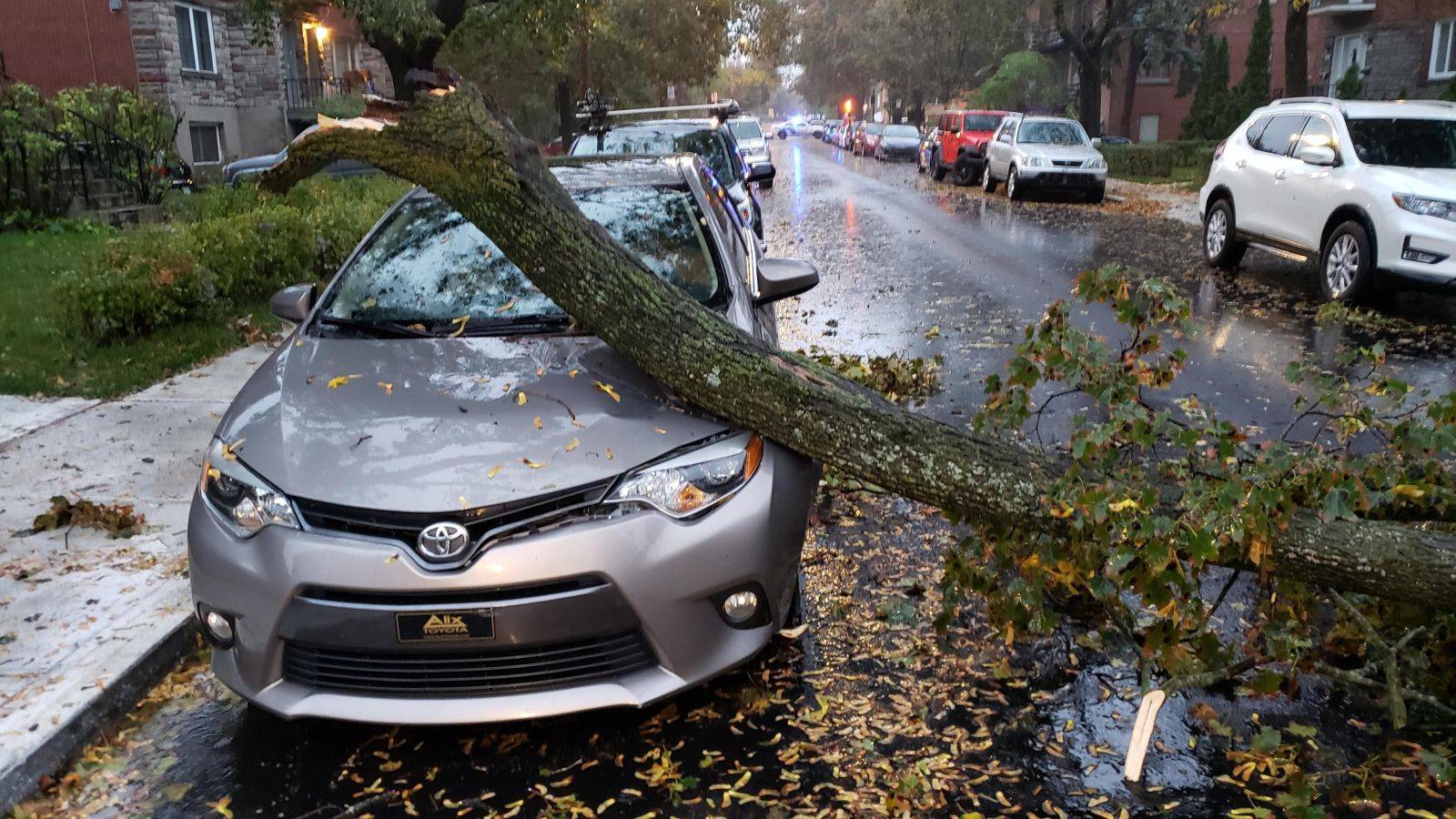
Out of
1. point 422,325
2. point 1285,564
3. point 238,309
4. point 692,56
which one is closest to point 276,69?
point 692,56

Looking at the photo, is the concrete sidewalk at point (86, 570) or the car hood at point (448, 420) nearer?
the car hood at point (448, 420)

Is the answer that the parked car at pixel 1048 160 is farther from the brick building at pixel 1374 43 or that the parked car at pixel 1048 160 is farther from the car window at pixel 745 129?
the brick building at pixel 1374 43

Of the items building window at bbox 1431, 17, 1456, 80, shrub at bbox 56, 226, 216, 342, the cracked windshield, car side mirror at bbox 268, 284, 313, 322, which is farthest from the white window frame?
building window at bbox 1431, 17, 1456, 80

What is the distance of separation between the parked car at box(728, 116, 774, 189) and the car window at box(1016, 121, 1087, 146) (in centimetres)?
524

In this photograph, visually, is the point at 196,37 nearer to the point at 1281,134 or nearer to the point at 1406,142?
the point at 1281,134

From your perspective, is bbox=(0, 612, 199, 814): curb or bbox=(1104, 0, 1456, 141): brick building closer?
bbox=(0, 612, 199, 814): curb

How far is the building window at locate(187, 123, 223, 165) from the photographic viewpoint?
28.1 meters

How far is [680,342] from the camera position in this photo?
4.02 metres

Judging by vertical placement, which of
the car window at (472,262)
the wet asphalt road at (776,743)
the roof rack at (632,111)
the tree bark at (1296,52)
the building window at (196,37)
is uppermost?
the building window at (196,37)

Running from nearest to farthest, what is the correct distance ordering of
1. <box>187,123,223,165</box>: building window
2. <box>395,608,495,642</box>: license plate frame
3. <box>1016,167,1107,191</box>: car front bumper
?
<box>395,608,495,642</box>: license plate frame
<box>1016,167,1107,191</box>: car front bumper
<box>187,123,223,165</box>: building window

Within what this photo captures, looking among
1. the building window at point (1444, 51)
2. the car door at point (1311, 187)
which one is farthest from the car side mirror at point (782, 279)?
the building window at point (1444, 51)

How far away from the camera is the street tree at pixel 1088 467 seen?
3.46m

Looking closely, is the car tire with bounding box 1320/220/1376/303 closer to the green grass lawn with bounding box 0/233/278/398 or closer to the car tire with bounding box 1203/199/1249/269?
the car tire with bounding box 1203/199/1249/269

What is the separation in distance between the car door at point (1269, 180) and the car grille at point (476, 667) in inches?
408
